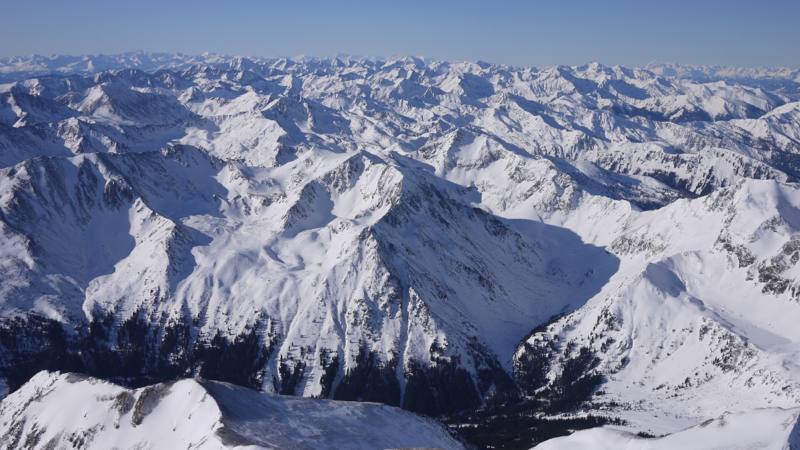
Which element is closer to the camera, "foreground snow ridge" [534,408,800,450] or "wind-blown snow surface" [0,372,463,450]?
"foreground snow ridge" [534,408,800,450]

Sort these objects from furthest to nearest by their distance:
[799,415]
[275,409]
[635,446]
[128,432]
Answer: [275,409]
[128,432]
[635,446]
[799,415]

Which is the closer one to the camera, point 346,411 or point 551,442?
point 551,442

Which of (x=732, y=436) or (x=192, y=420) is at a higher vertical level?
(x=192, y=420)

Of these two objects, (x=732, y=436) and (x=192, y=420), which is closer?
(x=732, y=436)

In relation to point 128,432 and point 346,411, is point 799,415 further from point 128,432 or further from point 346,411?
point 128,432

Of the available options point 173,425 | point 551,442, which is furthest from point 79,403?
point 551,442

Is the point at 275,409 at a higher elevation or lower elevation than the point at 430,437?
higher

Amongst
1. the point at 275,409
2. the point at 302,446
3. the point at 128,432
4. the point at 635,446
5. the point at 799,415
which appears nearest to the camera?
the point at 799,415

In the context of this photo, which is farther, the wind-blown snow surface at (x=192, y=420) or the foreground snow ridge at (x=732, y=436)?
the wind-blown snow surface at (x=192, y=420)
